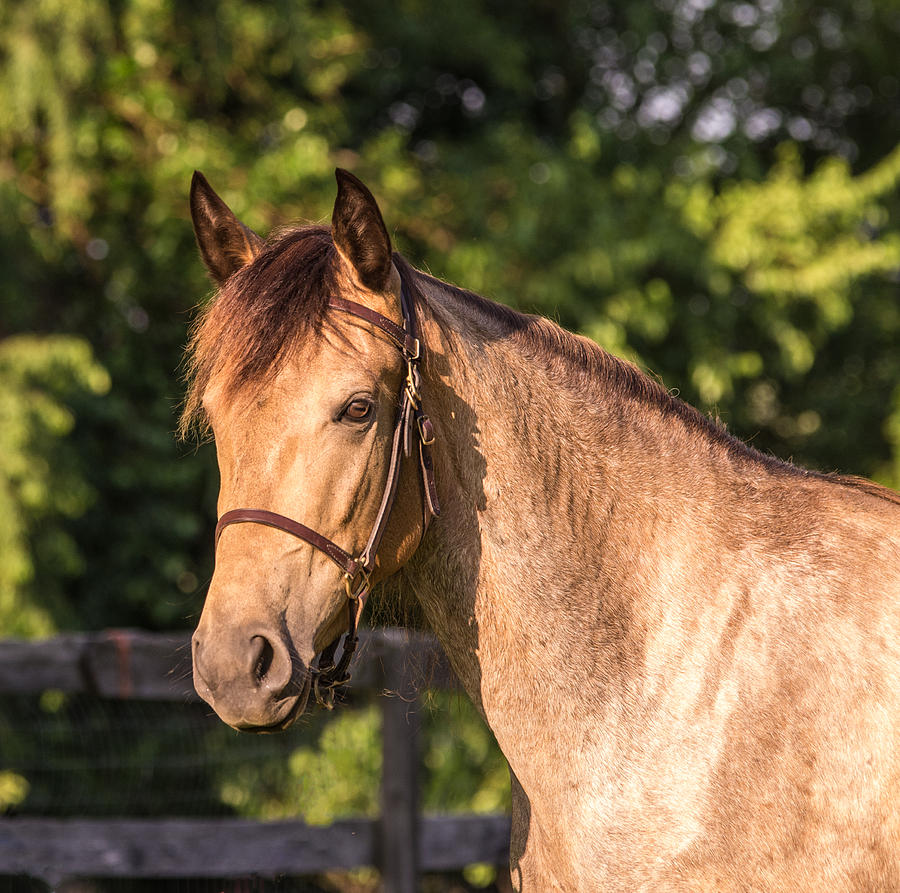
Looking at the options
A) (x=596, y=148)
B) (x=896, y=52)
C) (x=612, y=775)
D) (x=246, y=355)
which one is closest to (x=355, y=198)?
(x=246, y=355)

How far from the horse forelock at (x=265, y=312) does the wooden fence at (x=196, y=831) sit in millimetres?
2215

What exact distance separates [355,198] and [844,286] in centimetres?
757

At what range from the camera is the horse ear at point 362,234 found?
2.17m

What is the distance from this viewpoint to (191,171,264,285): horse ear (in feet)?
8.20

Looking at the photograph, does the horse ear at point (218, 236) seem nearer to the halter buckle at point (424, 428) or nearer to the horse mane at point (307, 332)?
the horse mane at point (307, 332)

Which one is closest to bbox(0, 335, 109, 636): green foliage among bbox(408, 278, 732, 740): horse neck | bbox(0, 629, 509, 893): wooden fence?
bbox(0, 629, 509, 893): wooden fence

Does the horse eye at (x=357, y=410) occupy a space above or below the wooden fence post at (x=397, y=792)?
above

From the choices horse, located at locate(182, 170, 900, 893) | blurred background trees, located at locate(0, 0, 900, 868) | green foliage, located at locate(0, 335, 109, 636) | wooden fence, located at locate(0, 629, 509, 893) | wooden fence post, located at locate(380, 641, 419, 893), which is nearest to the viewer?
horse, located at locate(182, 170, 900, 893)

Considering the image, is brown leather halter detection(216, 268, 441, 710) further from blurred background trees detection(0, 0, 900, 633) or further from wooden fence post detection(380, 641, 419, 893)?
blurred background trees detection(0, 0, 900, 633)

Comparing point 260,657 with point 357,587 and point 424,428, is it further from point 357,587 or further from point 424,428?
point 424,428

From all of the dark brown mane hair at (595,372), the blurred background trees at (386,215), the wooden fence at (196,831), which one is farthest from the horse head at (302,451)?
the blurred background trees at (386,215)

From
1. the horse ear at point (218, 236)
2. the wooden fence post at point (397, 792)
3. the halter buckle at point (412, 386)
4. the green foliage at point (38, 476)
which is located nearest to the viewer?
the halter buckle at point (412, 386)

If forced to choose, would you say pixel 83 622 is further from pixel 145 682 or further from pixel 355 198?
pixel 355 198

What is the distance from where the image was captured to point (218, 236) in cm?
255
